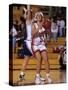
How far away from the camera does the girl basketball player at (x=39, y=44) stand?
6.16 ft

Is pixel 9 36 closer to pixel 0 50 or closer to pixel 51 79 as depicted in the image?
pixel 0 50

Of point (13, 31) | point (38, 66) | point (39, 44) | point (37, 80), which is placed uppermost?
point (13, 31)

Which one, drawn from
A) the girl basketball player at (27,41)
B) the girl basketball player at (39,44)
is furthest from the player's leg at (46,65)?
the girl basketball player at (27,41)

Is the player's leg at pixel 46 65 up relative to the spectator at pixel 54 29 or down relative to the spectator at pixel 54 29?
down

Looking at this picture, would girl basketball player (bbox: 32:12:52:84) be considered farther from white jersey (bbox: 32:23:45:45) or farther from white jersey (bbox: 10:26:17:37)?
white jersey (bbox: 10:26:17:37)

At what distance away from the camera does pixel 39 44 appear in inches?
74.5

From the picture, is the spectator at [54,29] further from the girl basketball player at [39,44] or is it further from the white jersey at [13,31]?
the white jersey at [13,31]

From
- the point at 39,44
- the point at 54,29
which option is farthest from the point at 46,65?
the point at 54,29

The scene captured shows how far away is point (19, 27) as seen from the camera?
1.85 metres

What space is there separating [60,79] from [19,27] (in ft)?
1.70

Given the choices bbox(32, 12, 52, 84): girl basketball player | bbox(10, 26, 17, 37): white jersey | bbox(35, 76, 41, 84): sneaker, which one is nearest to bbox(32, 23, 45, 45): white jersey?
bbox(32, 12, 52, 84): girl basketball player

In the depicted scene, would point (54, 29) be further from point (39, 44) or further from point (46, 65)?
point (46, 65)

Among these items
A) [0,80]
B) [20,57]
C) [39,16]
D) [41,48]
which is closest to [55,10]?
[39,16]

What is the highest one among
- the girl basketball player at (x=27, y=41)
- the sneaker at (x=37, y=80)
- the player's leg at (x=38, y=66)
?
the girl basketball player at (x=27, y=41)
